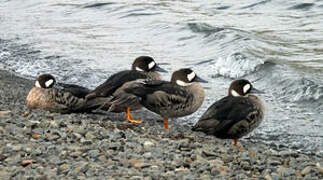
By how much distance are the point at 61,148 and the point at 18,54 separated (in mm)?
10176

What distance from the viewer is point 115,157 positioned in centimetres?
619

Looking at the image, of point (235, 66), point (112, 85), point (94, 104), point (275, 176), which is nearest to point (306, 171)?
point (275, 176)

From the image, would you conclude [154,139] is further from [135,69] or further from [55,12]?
[55,12]

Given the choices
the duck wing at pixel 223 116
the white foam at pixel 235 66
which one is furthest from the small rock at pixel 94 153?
the white foam at pixel 235 66

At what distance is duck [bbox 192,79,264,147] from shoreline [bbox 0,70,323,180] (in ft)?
1.04

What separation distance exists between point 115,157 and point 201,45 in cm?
1110

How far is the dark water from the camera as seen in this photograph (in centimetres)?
1099

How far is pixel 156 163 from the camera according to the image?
6090 millimetres

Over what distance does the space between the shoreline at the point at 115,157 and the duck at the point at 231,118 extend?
318 mm

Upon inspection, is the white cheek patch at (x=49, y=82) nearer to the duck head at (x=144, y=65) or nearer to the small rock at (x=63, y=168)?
the duck head at (x=144, y=65)

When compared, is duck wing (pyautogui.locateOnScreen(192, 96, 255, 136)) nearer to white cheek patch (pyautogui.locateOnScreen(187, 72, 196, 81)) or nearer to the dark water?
the dark water

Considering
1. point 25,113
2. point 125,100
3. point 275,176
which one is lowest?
point 275,176

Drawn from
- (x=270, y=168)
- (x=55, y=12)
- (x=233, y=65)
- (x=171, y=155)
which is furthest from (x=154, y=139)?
(x=55, y=12)

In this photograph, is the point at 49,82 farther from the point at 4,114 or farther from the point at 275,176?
A: the point at 275,176
